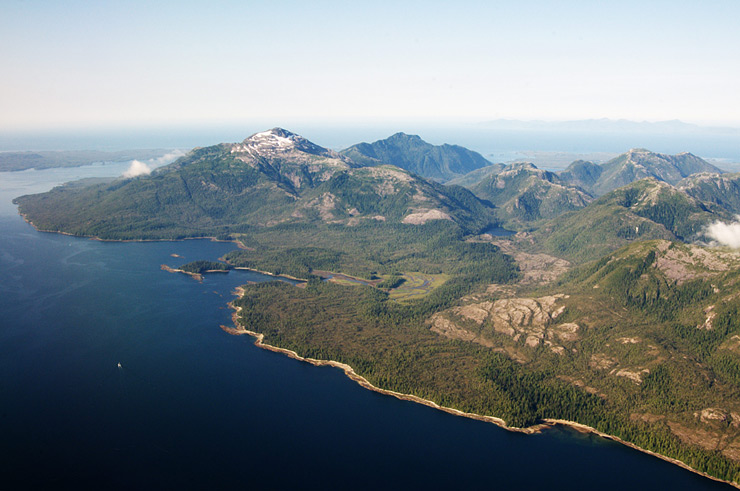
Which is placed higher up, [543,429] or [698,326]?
[698,326]

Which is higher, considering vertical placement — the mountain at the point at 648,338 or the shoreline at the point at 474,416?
the mountain at the point at 648,338

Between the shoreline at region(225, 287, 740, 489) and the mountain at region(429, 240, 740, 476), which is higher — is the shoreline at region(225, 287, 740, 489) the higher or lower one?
the lower one

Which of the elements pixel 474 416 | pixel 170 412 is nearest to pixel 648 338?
pixel 474 416

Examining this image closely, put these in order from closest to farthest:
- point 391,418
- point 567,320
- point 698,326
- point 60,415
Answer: point 60,415, point 391,418, point 698,326, point 567,320

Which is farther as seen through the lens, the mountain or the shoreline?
the mountain

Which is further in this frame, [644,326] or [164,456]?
[644,326]

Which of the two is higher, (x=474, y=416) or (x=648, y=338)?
(x=648, y=338)

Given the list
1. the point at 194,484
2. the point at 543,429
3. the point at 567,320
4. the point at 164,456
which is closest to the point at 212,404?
the point at 164,456

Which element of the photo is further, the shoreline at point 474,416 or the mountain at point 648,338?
the mountain at point 648,338

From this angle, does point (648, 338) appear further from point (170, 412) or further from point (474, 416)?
point (170, 412)

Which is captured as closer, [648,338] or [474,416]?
[474,416]

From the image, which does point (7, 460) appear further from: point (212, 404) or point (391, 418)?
point (391, 418)
